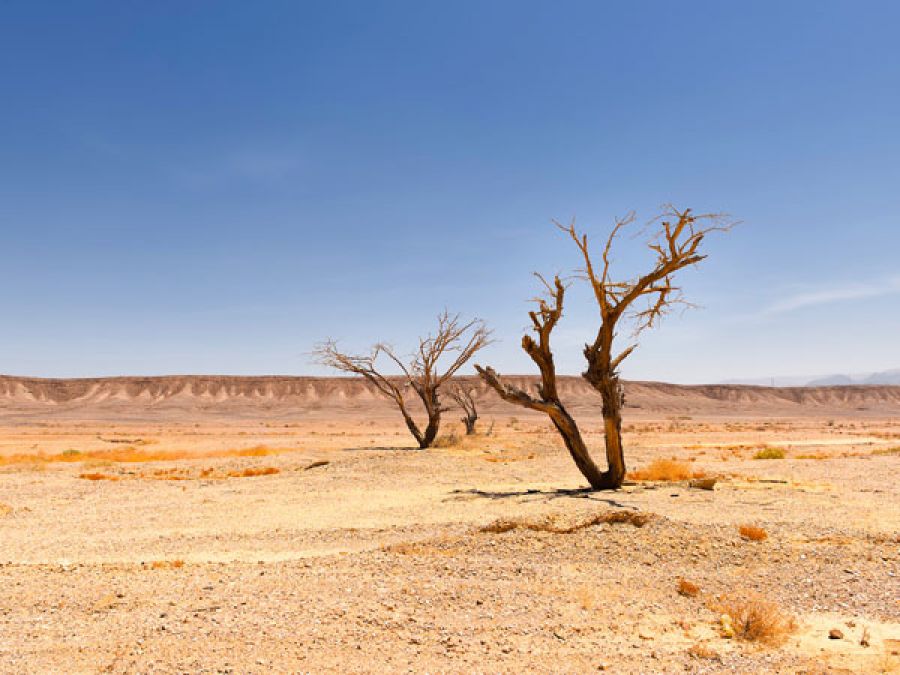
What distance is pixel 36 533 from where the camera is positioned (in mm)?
12570

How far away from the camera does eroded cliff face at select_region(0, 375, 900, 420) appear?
10256 cm

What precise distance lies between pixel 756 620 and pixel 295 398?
384 ft

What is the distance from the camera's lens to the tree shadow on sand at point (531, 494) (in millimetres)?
14373

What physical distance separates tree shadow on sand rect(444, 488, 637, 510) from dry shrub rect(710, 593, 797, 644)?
6433 millimetres

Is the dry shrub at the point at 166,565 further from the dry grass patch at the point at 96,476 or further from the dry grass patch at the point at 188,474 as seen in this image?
the dry grass patch at the point at 96,476

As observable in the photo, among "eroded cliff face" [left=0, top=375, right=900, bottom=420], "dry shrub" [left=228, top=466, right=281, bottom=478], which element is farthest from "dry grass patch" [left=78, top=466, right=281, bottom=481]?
"eroded cliff face" [left=0, top=375, right=900, bottom=420]

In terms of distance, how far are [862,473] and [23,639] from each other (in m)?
20.9

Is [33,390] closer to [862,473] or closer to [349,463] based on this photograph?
[349,463]

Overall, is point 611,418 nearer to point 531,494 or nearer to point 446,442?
point 531,494

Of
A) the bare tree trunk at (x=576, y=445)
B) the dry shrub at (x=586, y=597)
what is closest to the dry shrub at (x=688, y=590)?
the dry shrub at (x=586, y=597)

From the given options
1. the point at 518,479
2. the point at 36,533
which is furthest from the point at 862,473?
the point at 36,533

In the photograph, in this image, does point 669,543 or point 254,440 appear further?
point 254,440

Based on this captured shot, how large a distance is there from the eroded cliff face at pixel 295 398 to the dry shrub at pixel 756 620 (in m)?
91.0

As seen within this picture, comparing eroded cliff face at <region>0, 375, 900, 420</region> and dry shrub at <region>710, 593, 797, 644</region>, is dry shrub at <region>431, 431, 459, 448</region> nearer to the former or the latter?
dry shrub at <region>710, 593, 797, 644</region>
